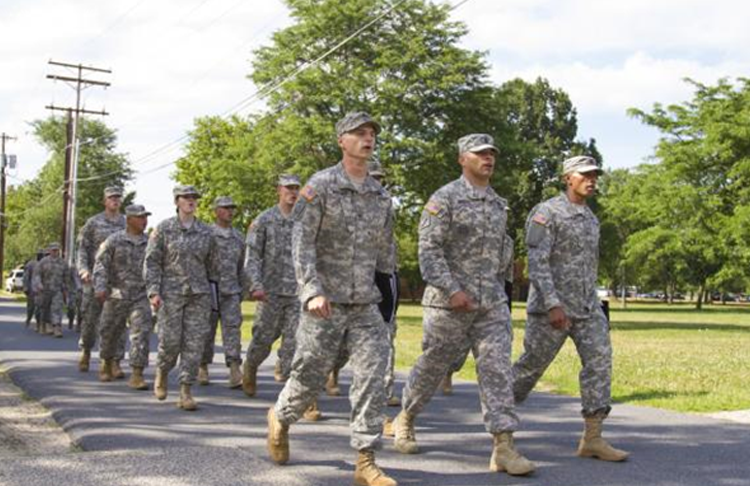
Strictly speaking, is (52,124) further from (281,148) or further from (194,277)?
(194,277)

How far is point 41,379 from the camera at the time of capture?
10.7 metres

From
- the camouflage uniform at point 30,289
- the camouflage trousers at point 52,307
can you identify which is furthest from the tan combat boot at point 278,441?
the camouflage uniform at point 30,289

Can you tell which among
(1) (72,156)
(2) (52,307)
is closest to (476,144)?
(2) (52,307)

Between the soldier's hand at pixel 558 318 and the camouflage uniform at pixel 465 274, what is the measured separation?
1.08 ft

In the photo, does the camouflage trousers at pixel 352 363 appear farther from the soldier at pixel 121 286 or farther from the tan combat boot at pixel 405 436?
the soldier at pixel 121 286

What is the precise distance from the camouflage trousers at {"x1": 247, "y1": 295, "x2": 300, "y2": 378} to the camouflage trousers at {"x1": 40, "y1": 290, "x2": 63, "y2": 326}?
11225 millimetres

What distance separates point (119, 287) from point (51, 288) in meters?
9.89

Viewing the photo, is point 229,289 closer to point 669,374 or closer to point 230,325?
point 230,325

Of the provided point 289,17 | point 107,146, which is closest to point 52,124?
point 107,146

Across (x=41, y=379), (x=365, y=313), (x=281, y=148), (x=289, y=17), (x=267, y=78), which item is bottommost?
(x=41, y=379)

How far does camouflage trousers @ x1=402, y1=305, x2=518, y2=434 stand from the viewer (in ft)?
18.9

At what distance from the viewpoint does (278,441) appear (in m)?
5.75

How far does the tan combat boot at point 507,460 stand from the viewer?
557 cm

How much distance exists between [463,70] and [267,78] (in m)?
7.07
